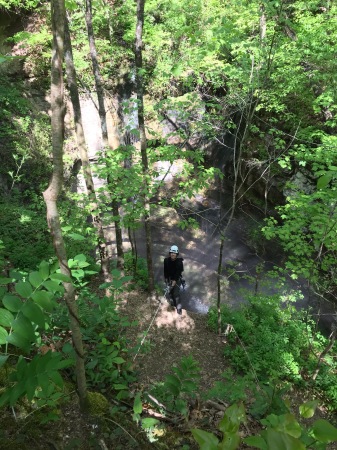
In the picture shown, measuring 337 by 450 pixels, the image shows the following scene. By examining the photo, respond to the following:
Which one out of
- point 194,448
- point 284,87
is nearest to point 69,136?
point 284,87

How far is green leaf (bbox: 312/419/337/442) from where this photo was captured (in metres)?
0.88

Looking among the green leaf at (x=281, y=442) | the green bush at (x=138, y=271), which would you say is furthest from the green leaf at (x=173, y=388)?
the green bush at (x=138, y=271)

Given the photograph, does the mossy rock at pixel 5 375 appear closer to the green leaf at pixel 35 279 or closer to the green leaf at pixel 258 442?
the green leaf at pixel 35 279

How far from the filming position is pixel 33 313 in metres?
1.20

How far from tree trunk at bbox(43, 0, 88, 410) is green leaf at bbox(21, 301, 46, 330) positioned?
0.51 m

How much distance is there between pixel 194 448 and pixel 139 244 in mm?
10210

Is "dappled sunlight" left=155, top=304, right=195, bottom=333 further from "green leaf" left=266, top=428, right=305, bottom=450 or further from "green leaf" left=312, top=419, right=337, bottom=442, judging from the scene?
"green leaf" left=266, top=428, right=305, bottom=450

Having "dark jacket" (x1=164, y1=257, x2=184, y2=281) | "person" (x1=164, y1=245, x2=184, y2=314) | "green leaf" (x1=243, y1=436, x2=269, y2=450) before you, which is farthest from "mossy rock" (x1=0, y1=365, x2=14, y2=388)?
"dark jacket" (x1=164, y1=257, x2=184, y2=281)

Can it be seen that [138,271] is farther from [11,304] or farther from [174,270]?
[11,304]

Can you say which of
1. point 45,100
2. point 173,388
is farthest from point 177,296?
point 45,100

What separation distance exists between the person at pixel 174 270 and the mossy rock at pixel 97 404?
4.77 meters

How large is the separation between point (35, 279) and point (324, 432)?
1268 mm

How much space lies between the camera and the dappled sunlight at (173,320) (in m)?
7.32

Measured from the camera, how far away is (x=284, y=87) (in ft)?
25.7
